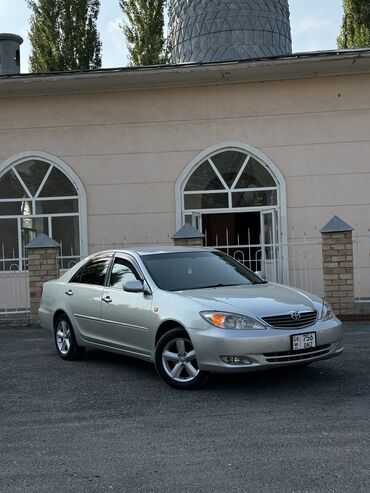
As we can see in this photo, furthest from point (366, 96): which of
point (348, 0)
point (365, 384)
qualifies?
point (348, 0)

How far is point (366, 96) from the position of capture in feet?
45.8

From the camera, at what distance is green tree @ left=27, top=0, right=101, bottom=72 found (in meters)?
31.6

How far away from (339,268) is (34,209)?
23.2ft

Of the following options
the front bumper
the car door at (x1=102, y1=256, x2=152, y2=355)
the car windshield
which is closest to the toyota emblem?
the front bumper

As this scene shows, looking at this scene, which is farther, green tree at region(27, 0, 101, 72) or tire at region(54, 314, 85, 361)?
green tree at region(27, 0, 101, 72)

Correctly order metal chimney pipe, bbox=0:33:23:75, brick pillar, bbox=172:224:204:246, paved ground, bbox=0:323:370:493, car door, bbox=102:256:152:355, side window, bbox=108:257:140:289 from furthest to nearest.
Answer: metal chimney pipe, bbox=0:33:23:75 < brick pillar, bbox=172:224:204:246 < side window, bbox=108:257:140:289 < car door, bbox=102:256:152:355 < paved ground, bbox=0:323:370:493

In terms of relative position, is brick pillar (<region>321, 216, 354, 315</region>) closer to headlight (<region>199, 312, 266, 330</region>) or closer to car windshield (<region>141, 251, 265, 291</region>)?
car windshield (<region>141, 251, 265, 291</region>)

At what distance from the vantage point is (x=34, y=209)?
14.9 meters

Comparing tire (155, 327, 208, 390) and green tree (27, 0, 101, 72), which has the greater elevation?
green tree (27, 0, 101, 72)

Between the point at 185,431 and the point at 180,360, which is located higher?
the point at 180,360

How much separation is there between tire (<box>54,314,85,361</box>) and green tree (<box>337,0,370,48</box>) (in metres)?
26.8

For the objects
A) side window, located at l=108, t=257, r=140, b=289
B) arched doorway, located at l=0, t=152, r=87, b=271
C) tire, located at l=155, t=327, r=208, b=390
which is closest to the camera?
tire, located at l=155, t=327, r=208, b=390

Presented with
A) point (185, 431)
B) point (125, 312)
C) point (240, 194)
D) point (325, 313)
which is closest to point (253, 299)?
point (325, 313)

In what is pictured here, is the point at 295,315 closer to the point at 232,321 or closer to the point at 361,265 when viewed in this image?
the point at 232,321
